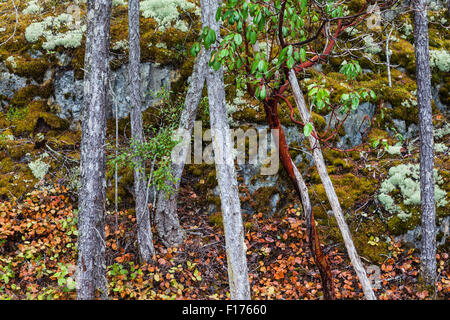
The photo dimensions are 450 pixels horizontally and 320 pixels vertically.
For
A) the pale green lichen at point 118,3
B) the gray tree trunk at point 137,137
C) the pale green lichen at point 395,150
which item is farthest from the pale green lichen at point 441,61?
the pale green lichen at point 118,3

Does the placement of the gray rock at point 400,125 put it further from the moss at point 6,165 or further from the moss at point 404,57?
the moss at point 6,165

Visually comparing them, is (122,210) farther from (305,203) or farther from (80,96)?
(305,203)

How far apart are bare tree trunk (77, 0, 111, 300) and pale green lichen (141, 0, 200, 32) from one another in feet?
13.7

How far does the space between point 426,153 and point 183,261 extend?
486 centimetres

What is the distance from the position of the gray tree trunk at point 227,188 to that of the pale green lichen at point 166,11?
15.1 ft

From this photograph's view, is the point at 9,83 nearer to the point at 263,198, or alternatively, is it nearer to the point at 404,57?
the point at 263,198

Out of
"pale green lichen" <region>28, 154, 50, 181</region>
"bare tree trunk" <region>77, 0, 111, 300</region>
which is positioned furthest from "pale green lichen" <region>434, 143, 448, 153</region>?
"pale green lichen" <region>28, 154, 50, 181</region>

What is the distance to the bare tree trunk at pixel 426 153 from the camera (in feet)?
16.8

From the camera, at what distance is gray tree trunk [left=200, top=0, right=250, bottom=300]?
4.14m

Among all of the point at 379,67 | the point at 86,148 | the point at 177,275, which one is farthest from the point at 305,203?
the point at 379,67

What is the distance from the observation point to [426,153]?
16.9 ft

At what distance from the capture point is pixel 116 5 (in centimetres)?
952

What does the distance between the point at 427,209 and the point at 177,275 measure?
4651 millimetres

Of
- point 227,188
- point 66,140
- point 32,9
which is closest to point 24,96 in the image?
point 66,140
